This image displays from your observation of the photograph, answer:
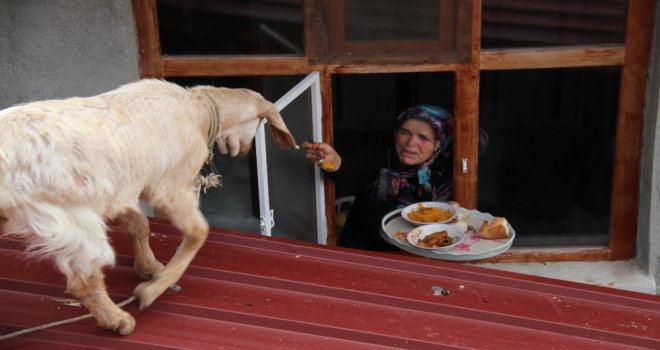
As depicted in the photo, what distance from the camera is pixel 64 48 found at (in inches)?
148

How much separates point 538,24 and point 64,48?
2535 millimetres

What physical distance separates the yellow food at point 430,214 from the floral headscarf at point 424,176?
0.88 feet

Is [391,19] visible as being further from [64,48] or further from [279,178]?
[64,48]

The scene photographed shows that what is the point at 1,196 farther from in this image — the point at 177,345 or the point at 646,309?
the point at 646,309

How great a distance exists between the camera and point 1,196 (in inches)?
74.2

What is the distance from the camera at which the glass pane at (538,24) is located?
12.8 feet

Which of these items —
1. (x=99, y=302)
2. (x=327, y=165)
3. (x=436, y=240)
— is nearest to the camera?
(x=99, y=302)

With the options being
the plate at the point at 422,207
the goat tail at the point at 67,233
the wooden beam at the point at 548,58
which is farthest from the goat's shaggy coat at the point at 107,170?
the wooden beam at the point at 548,58

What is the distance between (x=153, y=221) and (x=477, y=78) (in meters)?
1.86

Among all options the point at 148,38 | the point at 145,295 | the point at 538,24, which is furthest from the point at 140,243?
the point at 538,24

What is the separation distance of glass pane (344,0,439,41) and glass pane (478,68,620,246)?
1.00m

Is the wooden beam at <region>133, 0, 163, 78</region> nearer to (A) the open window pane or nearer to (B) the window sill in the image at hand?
(A) the open window pane

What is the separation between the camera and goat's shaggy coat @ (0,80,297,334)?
1927 millimetres

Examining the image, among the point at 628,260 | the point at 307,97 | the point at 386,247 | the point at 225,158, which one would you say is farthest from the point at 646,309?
the point at 225,158
